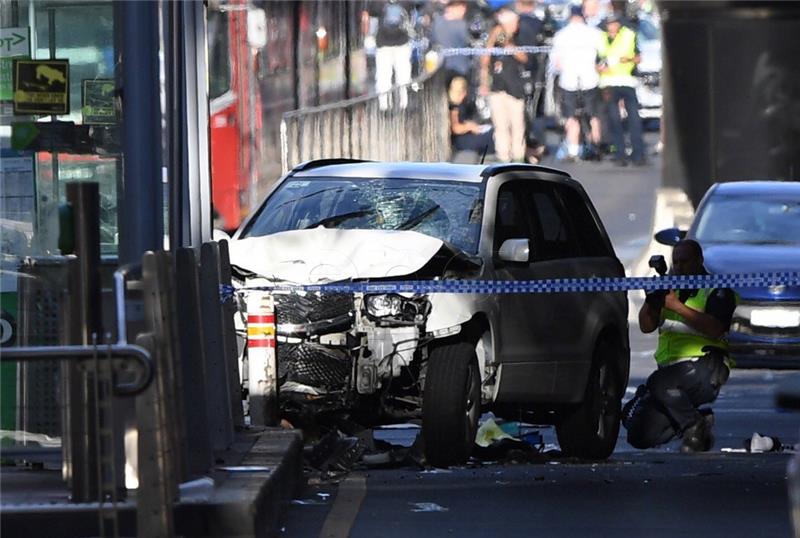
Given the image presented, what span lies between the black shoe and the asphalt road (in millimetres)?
109

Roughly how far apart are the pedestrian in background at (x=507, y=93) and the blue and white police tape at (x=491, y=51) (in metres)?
0.04

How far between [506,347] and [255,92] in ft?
45.9

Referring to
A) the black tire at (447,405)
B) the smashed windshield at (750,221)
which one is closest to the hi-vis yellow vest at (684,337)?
the black tire at (447,405)

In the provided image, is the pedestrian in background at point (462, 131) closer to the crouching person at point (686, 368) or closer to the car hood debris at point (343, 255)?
the crouching person at point (686, 368)

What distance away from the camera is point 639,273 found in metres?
22.0

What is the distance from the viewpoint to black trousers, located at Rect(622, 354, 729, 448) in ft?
40.2

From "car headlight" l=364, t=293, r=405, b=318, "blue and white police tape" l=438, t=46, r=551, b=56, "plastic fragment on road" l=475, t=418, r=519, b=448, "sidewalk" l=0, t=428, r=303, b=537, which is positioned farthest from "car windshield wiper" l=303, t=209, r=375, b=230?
"blue and white police tape" l=438, t=46, r=551, b=56

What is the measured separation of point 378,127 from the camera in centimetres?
2647

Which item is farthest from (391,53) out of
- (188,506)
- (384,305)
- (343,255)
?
(188,506)

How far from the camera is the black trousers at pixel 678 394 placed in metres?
12.3

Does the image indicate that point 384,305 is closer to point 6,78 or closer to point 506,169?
point 506,169

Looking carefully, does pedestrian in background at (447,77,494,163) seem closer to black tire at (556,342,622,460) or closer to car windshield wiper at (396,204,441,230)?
black tire at (556,342,622,460)

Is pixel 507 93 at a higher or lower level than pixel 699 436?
higher

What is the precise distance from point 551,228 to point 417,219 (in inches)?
47.2
